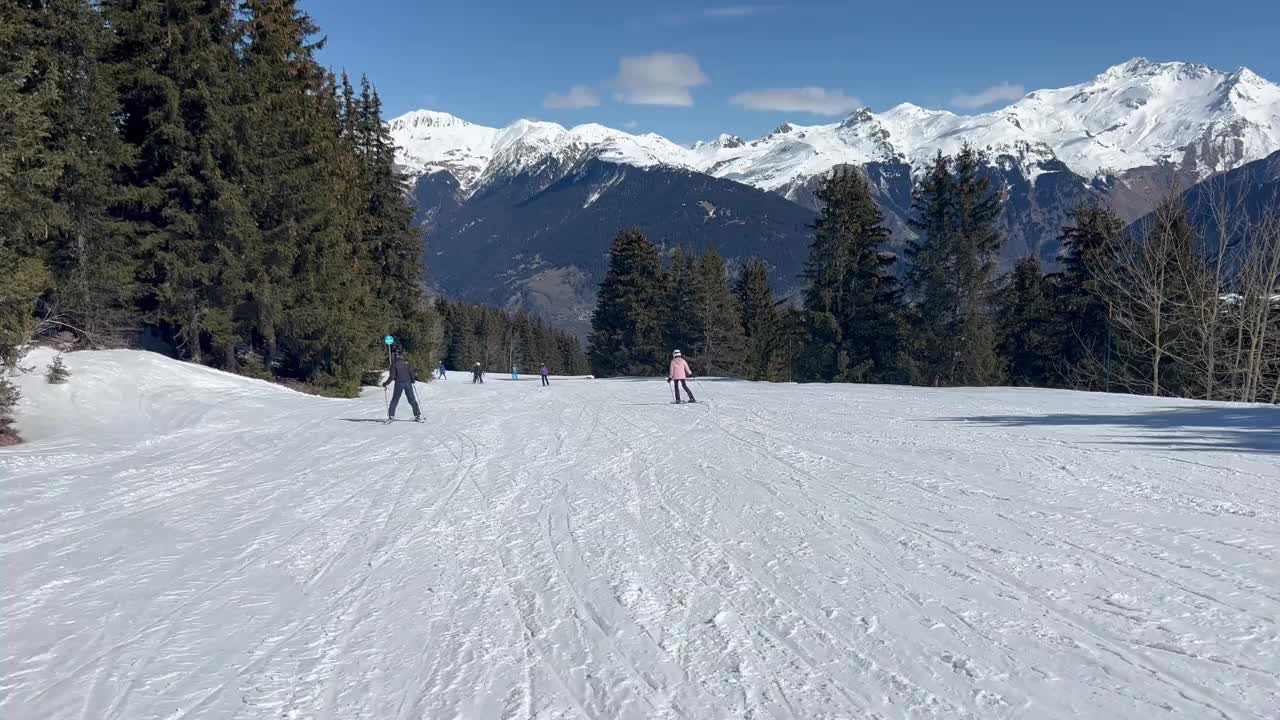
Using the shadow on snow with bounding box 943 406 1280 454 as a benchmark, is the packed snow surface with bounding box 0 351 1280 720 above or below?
below

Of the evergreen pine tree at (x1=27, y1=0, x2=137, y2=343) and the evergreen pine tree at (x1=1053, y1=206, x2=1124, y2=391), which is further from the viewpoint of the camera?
the evergreen pine tree at (x1=1053, y1=206, x2=1124, y2=391)

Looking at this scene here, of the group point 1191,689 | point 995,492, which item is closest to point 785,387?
point 995,492

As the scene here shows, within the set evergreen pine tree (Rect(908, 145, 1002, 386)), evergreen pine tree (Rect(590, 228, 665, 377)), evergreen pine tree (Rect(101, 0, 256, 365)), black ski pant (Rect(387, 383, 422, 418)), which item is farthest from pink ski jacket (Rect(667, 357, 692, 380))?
evergreen pine tree (Rect(590, 228, 665, 377))

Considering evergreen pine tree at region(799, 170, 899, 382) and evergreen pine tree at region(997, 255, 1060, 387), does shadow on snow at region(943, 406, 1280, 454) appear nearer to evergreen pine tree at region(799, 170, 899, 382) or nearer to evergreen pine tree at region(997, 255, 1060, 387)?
evergreen pine tree at region(997, 255, 1060, 387)

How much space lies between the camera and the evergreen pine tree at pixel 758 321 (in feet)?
204

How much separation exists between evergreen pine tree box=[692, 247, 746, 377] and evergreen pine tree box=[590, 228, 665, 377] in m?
3.25

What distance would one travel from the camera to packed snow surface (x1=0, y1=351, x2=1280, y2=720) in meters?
4.39

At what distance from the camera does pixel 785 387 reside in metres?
28.2

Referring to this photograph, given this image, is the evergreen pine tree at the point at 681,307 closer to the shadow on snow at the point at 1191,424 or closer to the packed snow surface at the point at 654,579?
the shadow on snow at the point at 1191,424

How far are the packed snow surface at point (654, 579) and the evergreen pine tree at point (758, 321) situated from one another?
48.7 meters

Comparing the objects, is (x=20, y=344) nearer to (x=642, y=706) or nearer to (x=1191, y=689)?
(x=642, y=706)

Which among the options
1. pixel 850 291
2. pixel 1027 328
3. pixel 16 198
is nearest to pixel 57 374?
pixel 16 198

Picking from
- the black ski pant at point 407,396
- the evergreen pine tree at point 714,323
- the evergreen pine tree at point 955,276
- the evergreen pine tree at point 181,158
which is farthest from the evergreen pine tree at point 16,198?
the evergreen pine tree at point 714,323

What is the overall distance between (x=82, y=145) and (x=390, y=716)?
18.9 m
